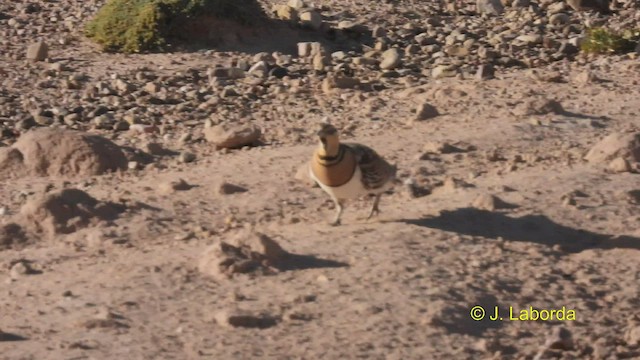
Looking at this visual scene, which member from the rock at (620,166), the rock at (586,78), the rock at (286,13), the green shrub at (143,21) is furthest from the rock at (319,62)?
the rock at (620,166)

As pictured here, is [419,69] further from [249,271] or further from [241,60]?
[249,271]

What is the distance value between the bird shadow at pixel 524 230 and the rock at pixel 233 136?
2.14 metres

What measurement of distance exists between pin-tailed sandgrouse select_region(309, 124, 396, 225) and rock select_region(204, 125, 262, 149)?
189 centimetres

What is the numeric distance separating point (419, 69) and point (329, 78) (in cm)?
96

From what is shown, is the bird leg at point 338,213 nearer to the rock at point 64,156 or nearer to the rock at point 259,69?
the rock at point 64,156

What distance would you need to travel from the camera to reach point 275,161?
30.2 feet

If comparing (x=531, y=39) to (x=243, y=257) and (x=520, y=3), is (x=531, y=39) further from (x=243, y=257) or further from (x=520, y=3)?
(x=243, y=257)

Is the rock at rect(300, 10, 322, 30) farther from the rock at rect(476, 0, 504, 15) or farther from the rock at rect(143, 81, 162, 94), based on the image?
the rock at rect(143, 81, 162, 94)

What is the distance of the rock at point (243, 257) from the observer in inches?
283

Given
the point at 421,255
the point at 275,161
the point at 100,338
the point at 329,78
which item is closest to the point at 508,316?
the point at 421,255

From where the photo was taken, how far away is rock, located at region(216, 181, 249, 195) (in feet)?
28.3

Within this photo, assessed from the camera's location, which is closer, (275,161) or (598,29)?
(275,161)

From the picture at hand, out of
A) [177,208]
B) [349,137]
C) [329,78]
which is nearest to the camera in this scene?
[177,208]

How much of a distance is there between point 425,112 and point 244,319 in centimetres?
381
